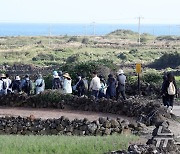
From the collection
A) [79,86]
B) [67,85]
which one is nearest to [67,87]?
[67,85]

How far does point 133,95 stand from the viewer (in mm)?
28219

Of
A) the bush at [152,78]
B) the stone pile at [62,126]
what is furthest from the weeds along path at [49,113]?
the bush at [152,78]

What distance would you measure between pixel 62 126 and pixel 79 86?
657 centimetres

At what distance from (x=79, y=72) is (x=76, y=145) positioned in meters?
15.1

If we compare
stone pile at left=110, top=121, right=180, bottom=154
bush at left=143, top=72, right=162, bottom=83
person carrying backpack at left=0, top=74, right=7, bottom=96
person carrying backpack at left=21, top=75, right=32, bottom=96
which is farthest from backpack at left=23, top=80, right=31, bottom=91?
stone pile at left=110, top=121, right=180, bottom=154

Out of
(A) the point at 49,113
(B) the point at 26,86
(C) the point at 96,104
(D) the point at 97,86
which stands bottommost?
(A) the point at 49,113

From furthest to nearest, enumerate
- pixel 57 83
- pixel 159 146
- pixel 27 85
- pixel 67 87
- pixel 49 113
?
pixel 27 85
pixel 57 83
pixel 67 87
pixel 49 113
pixel 159 146

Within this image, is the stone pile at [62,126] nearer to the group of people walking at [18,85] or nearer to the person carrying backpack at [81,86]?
the group of people walking at [18,85]

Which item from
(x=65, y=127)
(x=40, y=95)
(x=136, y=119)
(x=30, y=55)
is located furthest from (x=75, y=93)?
(x=30, y=55)

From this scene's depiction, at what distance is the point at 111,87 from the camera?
24203mm

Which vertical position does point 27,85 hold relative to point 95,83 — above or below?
below

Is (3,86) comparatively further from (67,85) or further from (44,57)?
(44,57)

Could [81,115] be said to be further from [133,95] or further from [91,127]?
[133,95]

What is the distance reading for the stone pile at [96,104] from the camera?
20.4m
